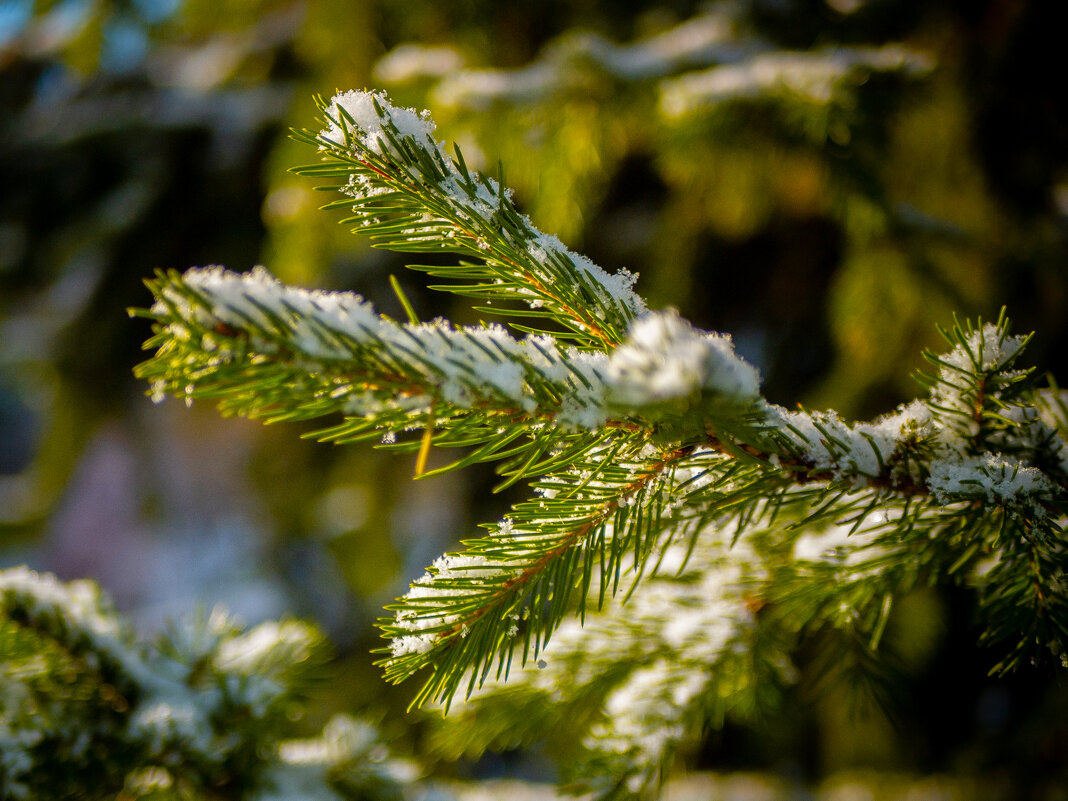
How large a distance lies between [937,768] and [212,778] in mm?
1961

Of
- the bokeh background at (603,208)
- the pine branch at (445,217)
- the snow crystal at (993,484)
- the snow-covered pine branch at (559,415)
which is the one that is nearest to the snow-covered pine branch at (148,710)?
the bokeh background at (603,208)

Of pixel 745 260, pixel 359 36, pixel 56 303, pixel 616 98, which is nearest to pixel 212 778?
pixel 616 98

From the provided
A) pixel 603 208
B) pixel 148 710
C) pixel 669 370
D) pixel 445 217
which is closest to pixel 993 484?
pixel 669 370

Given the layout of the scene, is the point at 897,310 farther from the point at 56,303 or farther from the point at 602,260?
the point at 56,303

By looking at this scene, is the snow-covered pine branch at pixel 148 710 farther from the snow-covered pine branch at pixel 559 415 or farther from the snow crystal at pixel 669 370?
the snow crystal at pixel 669 370

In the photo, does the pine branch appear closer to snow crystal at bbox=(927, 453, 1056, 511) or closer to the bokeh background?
snow crystal at bbox=(927, 453, 1056, 511)

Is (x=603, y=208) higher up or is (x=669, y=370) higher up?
(x=603, y=208)

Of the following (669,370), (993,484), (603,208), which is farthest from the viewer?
(603,208)

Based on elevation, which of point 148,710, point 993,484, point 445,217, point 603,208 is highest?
point 603,208

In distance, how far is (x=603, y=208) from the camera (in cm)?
201

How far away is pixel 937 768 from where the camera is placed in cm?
169

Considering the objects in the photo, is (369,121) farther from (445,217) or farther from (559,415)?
(559,415)

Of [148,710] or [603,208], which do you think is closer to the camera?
[148,710]

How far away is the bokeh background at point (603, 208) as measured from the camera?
3.72 ft
